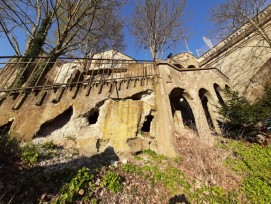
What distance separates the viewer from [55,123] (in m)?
6.17

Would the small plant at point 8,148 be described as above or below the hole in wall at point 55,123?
below

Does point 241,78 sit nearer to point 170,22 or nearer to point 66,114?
point 170,22

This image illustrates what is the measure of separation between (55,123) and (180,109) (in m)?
7.72

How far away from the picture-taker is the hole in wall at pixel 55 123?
19.1 ft

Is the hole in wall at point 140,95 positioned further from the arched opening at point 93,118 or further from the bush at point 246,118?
the bush at point 246,118

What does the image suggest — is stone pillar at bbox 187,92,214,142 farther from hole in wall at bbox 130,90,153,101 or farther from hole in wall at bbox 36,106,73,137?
hole in wall at bbox 36,106,73,137

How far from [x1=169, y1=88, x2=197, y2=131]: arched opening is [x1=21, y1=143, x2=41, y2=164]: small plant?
20.7 feet

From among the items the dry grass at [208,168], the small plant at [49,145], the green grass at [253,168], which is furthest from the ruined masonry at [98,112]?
the green grass at [253,168]

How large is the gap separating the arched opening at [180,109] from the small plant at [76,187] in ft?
19.7

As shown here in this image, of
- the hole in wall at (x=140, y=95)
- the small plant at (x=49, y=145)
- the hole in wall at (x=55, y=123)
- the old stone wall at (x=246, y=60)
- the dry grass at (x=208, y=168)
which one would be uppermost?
the old stone wall at (x=246, y=60)

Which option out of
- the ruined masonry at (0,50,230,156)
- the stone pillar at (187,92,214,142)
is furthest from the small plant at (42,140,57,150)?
the stone pillar at (187,92,214,142)

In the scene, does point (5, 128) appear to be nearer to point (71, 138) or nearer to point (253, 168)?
point (71, 138)

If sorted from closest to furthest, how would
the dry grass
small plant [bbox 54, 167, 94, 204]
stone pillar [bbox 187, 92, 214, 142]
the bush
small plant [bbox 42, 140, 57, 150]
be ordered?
small plant [bbox 54, 167, 94, 204]
the dry grass
small plant [bbox 42, 140, 57, 150]
stone pillar [bbox 187, 92, 214, 142]
the bush

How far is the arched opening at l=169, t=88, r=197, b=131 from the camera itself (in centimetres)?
952
